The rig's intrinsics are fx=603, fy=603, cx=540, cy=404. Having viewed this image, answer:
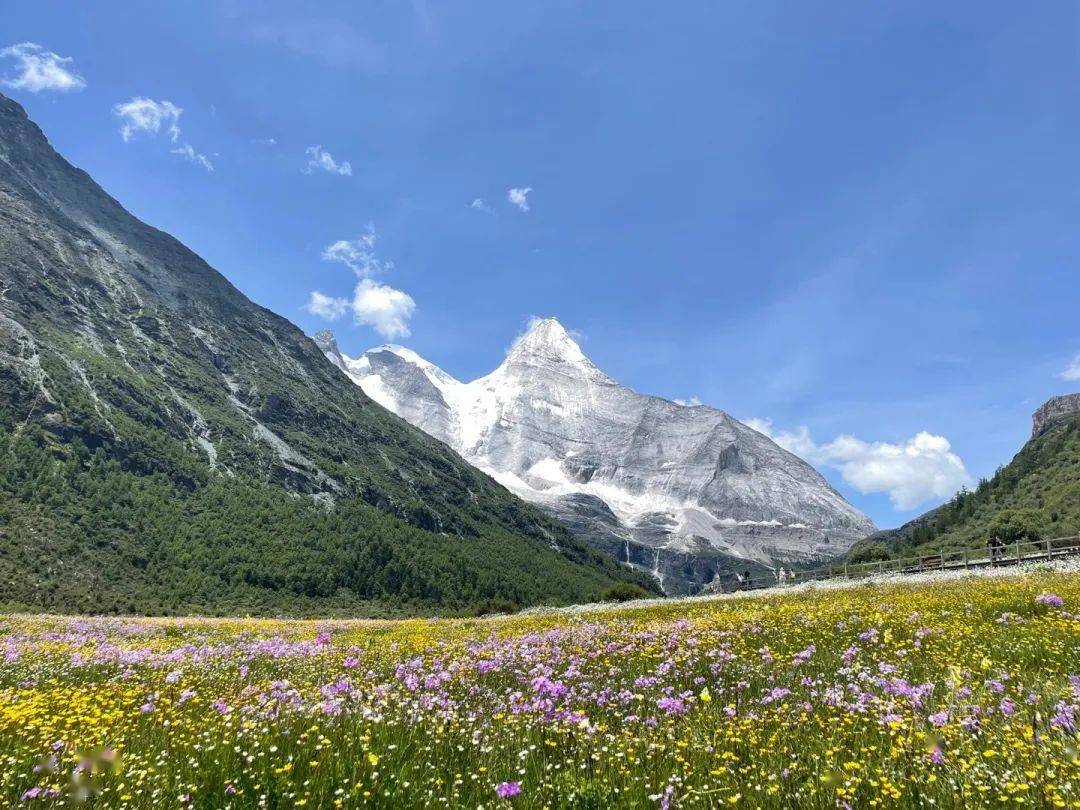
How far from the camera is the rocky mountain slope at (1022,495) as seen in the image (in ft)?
343

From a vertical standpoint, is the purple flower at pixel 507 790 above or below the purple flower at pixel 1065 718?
below

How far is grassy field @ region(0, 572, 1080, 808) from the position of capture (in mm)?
4895

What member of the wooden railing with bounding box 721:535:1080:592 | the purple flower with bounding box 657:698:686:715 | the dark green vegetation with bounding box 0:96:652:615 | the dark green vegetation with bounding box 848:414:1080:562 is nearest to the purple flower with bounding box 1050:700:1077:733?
the purple flower with bounding box 657:698:686:715

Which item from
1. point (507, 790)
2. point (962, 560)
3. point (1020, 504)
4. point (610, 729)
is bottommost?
point (610, 729)

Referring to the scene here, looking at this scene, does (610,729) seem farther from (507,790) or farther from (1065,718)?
(1065,718)

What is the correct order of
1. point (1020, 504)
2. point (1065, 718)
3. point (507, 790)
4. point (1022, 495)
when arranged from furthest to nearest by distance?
point (1022, 495)
point (1020, 504)
point (1065, 718)
point (507, 790)

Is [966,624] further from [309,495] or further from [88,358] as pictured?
[88,358]

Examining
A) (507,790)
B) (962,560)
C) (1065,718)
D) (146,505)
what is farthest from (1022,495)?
(146,505)

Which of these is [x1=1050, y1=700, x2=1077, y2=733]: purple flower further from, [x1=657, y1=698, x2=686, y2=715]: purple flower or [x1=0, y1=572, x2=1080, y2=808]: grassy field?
[x1=657, y1=698, x2=686, y2=715]: purple flower

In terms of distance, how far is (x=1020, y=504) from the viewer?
122875 mm

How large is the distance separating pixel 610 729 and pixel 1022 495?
162m

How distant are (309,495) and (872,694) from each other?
19836cm

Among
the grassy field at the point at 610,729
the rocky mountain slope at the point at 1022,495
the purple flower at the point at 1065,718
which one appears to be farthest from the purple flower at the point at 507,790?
the rocky mountain slope at the point at 1022,495

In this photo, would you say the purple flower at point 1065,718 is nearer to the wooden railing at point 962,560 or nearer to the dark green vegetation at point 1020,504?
the wooden railing at point 962,560
